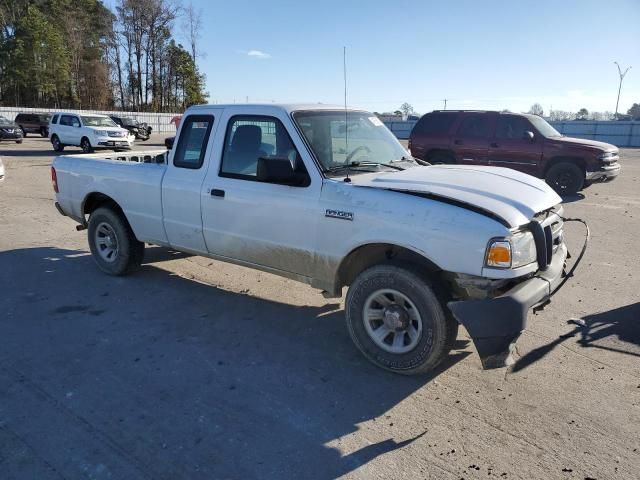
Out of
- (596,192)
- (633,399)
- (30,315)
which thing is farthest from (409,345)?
(596,192)

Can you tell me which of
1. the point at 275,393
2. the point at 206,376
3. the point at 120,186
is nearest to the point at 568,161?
the point at 120,186

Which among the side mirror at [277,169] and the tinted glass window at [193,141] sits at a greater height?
the tinted glass window at [193,141]

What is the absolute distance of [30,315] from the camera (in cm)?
473

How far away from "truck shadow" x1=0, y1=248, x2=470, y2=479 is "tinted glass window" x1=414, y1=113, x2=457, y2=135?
9532 mm

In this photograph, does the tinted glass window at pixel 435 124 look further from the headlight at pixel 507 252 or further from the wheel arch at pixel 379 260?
the headlight at pixel 507 252

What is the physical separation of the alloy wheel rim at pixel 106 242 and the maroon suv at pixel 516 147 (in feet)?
30.9

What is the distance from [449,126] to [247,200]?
1009 cm

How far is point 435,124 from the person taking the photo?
13492 mm

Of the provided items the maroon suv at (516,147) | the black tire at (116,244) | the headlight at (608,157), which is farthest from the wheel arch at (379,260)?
the headlight at (608,157)

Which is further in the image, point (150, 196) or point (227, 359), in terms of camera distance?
point (150, 196)

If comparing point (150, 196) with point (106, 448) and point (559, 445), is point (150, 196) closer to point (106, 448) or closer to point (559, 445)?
point (106, 448)

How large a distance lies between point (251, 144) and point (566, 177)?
1040cm

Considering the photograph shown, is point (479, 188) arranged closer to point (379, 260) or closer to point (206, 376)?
point (379, 260)

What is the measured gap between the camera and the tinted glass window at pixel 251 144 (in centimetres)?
429
